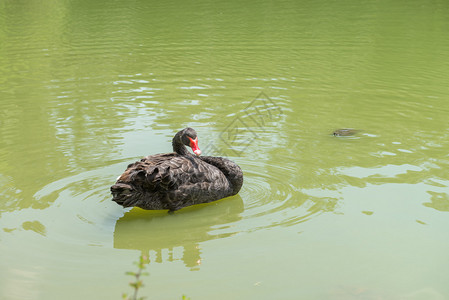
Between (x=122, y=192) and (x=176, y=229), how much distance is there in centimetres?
57

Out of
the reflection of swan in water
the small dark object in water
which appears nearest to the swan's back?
the reflection of swan in water

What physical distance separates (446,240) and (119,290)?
104 inches

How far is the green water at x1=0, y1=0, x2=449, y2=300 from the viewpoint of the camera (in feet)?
15.1

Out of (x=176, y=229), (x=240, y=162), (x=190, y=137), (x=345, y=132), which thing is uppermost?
(x=190, y=137)

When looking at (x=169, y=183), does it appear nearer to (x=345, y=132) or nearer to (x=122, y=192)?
(x=122, y=192)

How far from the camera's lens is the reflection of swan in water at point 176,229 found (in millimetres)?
4996

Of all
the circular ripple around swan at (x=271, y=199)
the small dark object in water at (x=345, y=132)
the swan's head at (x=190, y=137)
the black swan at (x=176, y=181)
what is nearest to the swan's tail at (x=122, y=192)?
the black swan at (x=176, y=181)

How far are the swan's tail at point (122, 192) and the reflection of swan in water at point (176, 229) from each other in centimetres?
28

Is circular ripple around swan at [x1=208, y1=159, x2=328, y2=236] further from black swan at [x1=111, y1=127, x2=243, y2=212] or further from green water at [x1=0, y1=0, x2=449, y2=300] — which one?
black swan at [x1=111, y1=127, x2=243, y2=212]

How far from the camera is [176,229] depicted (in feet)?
17.7

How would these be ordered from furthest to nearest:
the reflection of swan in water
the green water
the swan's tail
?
the swan's tail < the reflection of swan in water < the green water

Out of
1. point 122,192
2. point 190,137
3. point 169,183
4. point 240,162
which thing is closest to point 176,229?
point 169,183

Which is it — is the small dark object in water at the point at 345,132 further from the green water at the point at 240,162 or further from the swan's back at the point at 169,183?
the swan's back at the point at 169,183

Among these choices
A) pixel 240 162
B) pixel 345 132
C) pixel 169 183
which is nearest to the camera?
pixel 169 183
